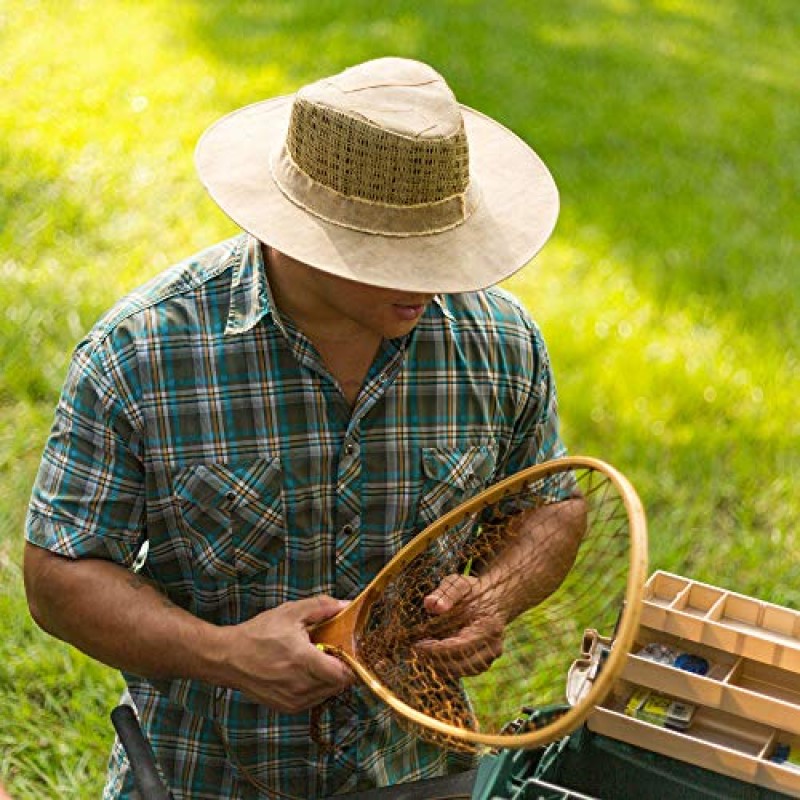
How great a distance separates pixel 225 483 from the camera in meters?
2.43

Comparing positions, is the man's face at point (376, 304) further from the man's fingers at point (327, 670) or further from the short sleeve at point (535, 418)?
the man's fingers at point (327, 670)

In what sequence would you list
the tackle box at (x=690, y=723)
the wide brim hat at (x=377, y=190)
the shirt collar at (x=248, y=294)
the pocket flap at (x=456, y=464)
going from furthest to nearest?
the pocket flap at (x=456, y=464)
the shirt collar at (x=248, y=294)
the wide brim hat at (x=377, y=190)
the tackle box at (x=690, y=723)

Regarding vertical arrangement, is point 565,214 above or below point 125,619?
below

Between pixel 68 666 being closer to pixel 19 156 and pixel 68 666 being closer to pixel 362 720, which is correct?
pixel 362 720

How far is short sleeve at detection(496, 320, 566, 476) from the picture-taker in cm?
263

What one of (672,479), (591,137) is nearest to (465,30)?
(591,137)

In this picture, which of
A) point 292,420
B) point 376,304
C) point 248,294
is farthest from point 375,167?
point 292,420

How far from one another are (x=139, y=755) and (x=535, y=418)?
820 millimetres

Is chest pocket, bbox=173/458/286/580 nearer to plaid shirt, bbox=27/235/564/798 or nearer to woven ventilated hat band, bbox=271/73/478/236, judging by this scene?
plaid shirt, bbox=27/235/564/798

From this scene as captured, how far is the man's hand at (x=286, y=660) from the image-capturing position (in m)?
2.26

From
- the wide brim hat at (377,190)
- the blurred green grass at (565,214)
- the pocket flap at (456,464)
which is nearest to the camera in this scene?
the wide brim hat at (377,190)

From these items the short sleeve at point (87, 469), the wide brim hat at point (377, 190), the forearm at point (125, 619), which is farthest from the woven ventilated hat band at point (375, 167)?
the forearm at point (125, 619)

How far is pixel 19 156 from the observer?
644 cm

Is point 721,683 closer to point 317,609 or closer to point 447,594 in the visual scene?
point 447,594
